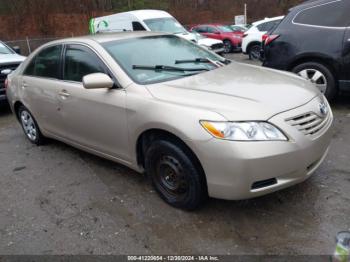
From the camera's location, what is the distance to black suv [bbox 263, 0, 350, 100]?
550 centimetres

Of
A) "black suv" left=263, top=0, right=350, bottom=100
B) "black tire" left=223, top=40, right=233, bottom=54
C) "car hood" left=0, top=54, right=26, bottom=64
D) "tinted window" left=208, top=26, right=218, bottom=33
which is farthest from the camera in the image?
"tinted window" left=208, top=26, right=218, bottom=33

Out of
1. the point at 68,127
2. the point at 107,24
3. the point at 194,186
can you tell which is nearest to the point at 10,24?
the point at 107,24

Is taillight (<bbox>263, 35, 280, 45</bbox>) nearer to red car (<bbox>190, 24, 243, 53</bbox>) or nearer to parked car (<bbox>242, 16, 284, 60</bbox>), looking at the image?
parked car (<bbox>242, 16, 284, 60</bbox>)

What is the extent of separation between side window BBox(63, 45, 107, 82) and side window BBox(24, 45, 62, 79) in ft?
0.75

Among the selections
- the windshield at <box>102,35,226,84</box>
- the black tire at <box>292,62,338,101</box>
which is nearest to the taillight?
the black tire at <box>292,62,338,101</box>

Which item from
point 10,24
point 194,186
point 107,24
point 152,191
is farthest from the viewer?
point 10,24

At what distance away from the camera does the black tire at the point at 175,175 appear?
9.87 feet

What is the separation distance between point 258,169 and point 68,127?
2533 millimetres

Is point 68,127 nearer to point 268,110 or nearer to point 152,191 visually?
point 152,191

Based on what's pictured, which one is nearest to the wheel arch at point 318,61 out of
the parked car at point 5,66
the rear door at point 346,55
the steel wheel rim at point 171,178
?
the rear door at point 346,55

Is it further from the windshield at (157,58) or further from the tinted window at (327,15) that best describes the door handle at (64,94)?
the tinted window at (327,15)

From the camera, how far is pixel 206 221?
3148 mm

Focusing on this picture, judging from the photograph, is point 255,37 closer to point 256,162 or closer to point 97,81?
point 97,81

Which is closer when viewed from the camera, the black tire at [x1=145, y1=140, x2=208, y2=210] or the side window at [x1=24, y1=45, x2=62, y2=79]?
the black tire at [x1=145, y1=140, x2=208, y2=210]
